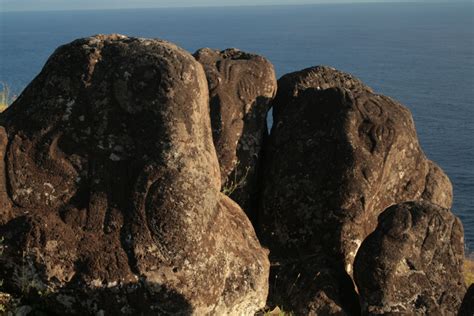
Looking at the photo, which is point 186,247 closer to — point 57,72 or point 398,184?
point 57,72

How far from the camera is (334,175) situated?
10.2 meters

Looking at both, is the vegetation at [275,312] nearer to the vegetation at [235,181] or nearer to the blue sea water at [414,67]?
the vegetation at [235,181]

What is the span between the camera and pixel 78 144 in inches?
320

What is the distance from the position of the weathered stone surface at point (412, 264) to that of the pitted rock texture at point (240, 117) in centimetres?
234

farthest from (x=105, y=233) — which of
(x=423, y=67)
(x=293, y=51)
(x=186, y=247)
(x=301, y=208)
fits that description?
(x=293, y=51)

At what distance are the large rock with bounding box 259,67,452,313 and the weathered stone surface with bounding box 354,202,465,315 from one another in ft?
2.69

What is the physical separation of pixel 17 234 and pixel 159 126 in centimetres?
199

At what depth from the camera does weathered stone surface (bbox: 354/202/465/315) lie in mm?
9031

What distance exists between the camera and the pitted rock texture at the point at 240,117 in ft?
35.1

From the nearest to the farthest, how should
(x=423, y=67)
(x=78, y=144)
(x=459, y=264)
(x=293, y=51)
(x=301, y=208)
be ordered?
(x=78, y=144)
(x=459, y=264)
(x=301, y=208)
(x=423, y=67)
(x=293, y=51)

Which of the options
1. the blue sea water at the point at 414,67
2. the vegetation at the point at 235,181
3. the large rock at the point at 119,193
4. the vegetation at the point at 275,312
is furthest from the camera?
the blue sea water at the point at 414,67

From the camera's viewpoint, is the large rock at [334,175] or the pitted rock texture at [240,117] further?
the pitted rock texture at [240,117]

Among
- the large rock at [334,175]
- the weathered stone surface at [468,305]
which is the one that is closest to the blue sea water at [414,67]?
the large rock at [334,175]

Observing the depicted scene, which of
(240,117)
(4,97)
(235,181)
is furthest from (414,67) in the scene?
(235,181)
